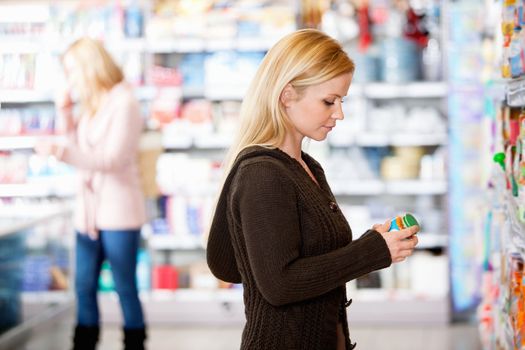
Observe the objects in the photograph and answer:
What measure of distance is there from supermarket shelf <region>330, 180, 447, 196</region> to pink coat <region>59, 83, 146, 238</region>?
2023 mm

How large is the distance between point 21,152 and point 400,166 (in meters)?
2.73

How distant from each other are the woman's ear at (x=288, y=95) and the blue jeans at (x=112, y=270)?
249 centimetres

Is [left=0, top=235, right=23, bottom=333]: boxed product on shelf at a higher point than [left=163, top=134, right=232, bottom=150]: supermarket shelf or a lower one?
lower

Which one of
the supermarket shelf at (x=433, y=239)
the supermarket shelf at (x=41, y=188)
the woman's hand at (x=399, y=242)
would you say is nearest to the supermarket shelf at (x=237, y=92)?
the supermarket shelf at (x=41, y=188)

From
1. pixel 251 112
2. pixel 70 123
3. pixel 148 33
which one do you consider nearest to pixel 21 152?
pixel 148 33

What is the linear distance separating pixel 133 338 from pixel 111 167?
2.94 ft

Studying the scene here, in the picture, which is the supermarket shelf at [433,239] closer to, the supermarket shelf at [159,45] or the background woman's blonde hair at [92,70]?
the supermarket shelf at [159,45]

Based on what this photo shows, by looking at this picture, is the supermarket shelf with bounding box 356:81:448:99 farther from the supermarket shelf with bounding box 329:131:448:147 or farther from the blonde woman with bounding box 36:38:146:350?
the blonde woman with bounding box 36:38:146:350

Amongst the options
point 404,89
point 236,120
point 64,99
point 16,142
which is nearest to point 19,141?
point 16,142

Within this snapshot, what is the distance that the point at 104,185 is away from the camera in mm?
4719

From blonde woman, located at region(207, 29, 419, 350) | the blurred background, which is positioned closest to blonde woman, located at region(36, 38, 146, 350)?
the blurred background

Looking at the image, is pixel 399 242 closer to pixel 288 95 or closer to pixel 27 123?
pixel 288 95

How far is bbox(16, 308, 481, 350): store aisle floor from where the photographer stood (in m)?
5.68

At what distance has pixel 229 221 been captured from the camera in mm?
2320
